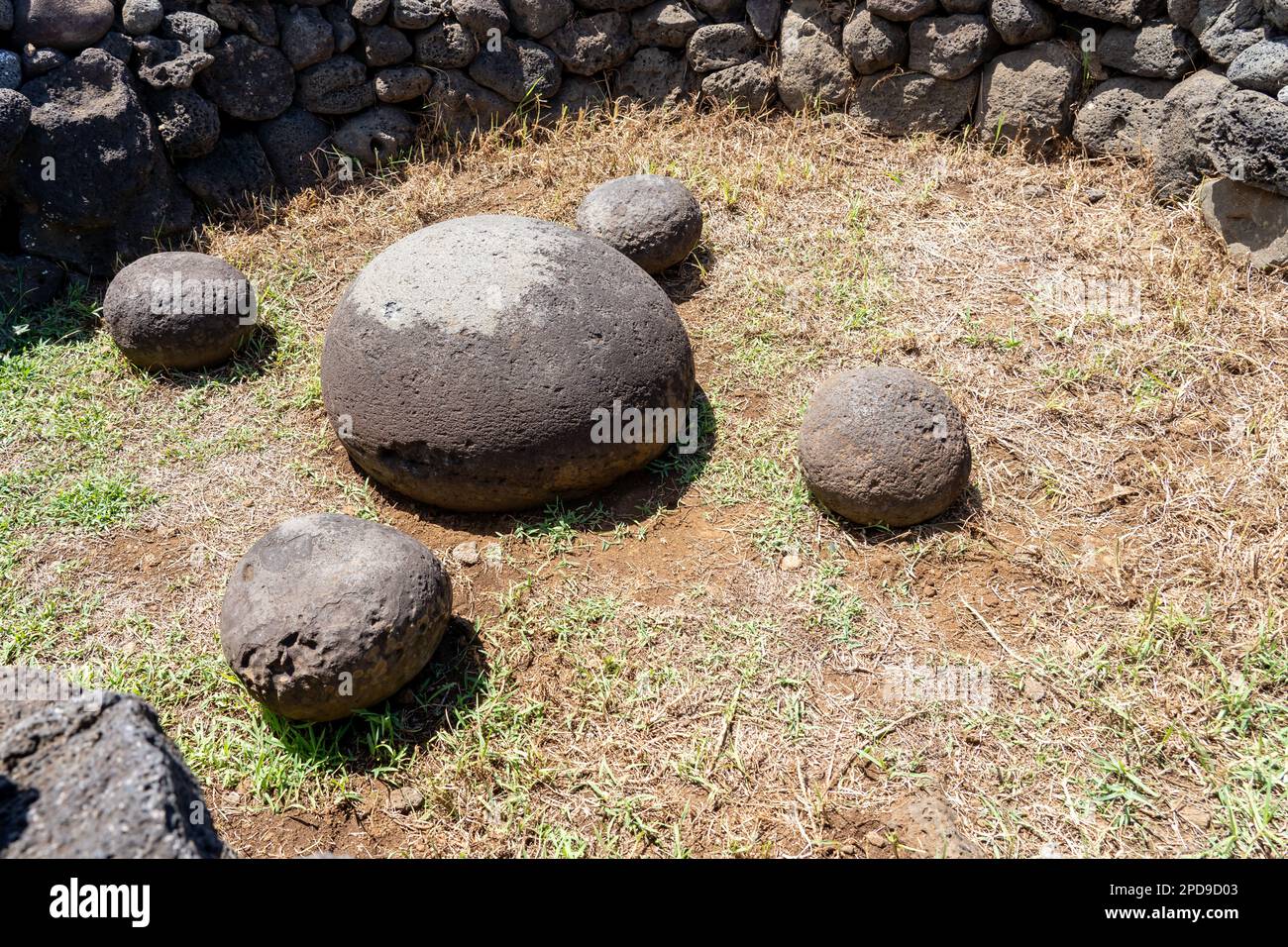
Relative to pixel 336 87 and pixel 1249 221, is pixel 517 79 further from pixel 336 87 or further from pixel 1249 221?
pixel 1249 221

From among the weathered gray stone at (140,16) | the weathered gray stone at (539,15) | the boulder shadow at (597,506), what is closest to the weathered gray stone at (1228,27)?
the boulder shadow at (597,506)

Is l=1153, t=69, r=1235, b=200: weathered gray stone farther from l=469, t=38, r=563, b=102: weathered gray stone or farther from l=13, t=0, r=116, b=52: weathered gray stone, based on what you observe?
l=13, t=0, r=116, b=52: weathered gray stone

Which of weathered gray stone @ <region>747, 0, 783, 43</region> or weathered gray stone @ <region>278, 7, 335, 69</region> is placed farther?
weathered gray stone @ <region>747, 0, 783, 43</region>

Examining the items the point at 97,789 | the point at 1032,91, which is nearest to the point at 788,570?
the point at 97,789

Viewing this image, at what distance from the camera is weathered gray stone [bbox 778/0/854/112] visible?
21.3ft

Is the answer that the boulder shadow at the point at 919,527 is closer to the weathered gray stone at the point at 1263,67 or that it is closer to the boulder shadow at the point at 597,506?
the boulder shadow at the point at 597,506

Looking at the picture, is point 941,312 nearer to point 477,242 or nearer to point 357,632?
point 477,242

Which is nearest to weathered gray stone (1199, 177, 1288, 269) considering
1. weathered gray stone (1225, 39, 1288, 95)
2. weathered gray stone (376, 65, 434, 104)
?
weathered gray stone (1225, 39, 1288, 95)

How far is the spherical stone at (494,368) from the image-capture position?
3918 mm

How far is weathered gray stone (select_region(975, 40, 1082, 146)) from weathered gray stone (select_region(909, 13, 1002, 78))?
0.41ft

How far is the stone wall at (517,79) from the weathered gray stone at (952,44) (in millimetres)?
12

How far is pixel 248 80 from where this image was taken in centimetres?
590

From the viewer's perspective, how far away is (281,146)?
241 inches

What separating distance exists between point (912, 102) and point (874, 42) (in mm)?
434
